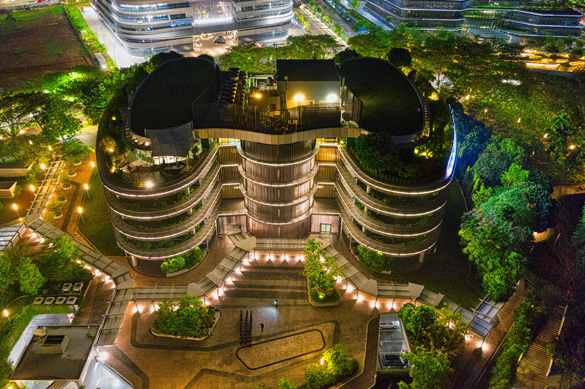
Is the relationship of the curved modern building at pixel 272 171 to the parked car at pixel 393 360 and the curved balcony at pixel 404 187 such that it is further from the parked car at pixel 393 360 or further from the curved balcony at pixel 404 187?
the parked car at pixel 393 360

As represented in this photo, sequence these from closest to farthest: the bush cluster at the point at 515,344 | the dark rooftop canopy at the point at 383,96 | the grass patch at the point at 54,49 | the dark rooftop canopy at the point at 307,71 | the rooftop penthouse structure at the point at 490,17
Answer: the bush cluster at the point at 515,344
the dark rooftop canopy at the point at 307,71
the dark rooftop canopy at the point at 383,96
the rooftop penthouse structure at the point at 490,17
the grass patch at the point at 54,49

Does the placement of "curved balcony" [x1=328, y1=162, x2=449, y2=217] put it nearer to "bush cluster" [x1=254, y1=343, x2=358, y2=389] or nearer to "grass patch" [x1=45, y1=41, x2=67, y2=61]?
"bush cluster" [x1=254, y1=343, x2=358, y2=389]

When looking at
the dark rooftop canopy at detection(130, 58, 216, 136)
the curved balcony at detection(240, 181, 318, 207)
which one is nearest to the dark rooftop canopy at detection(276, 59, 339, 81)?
the dark rooftop canopy at detection(130, 58, 216, 136)

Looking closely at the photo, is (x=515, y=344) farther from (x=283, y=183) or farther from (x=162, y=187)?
(x=162, y=187)

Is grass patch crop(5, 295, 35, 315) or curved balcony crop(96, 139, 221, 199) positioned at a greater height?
curved balcony crop(96, 139, 221, 199)

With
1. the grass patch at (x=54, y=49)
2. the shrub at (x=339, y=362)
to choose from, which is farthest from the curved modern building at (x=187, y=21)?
the shrub at (x=339, y=362)

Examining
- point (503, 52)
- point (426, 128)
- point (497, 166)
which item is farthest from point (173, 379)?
point (503, 52)
